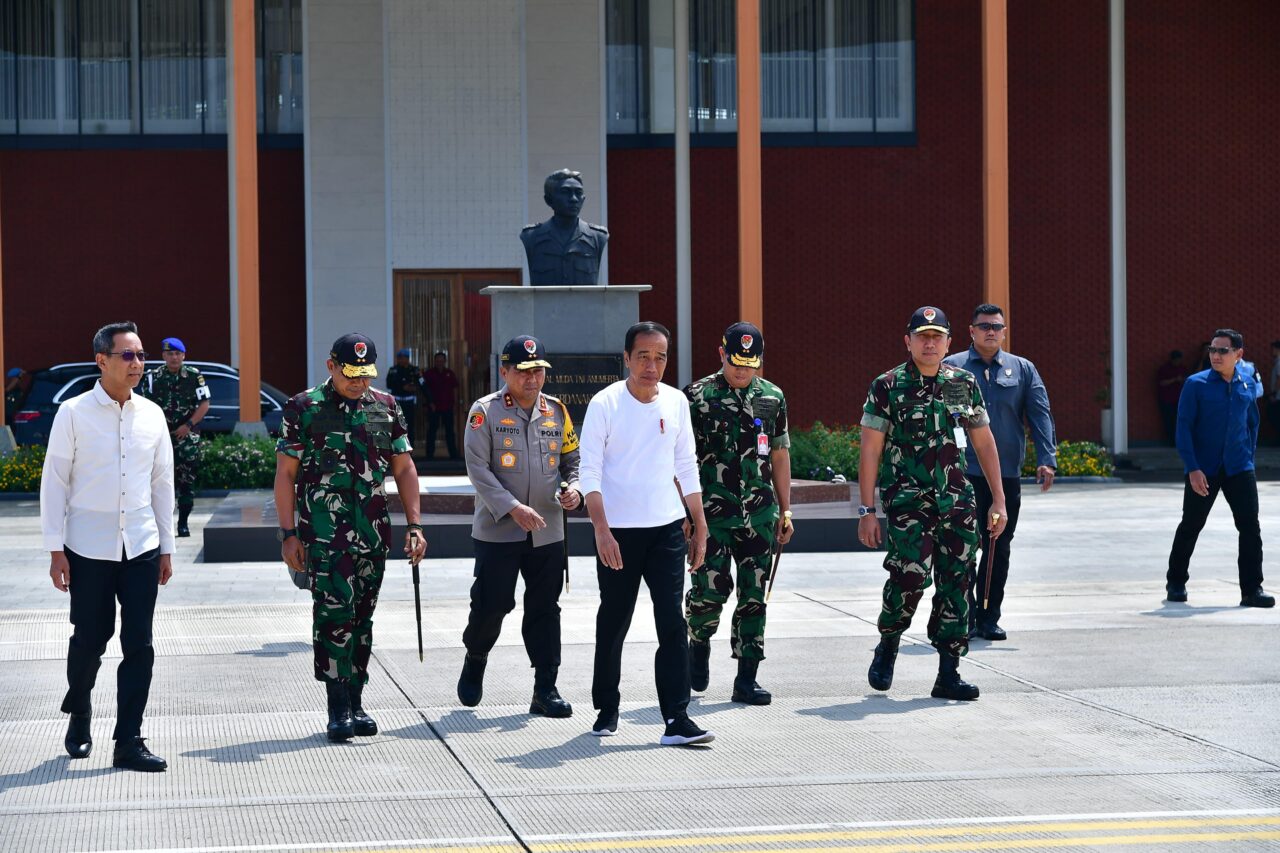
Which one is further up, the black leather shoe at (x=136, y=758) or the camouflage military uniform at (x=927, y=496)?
the camouflage military uniform at (x=927, y=496)

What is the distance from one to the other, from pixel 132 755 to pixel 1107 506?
1365cm

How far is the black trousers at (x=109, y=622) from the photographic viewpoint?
656 cm

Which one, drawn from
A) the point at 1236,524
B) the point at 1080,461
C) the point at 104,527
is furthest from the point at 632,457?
the point at 1080,461

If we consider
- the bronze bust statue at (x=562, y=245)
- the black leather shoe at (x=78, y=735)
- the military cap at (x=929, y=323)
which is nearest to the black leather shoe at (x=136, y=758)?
the black leather shoe at (x=78, y=735)

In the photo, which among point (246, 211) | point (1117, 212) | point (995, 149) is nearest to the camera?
point (246, 211)

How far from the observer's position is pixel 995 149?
69.9 feet

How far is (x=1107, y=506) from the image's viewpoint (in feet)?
59.5

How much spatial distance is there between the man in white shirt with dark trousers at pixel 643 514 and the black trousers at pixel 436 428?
17185 millimetres

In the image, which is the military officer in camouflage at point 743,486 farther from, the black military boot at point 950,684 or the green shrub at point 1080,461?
the green shrub at point 1080,461

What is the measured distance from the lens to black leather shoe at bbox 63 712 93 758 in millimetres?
6676

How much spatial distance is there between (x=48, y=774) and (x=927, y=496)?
13.0 feet

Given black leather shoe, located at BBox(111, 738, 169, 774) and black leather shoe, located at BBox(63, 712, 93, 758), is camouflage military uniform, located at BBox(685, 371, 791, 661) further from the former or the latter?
black leather shoe, located at BBox(63, 712, 93, 758)

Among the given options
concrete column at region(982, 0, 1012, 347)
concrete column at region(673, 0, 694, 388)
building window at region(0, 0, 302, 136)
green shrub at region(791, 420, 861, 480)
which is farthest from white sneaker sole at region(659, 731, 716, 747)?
building window at region(0, 0, 302, 136)

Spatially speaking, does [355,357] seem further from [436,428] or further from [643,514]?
[436,428]
